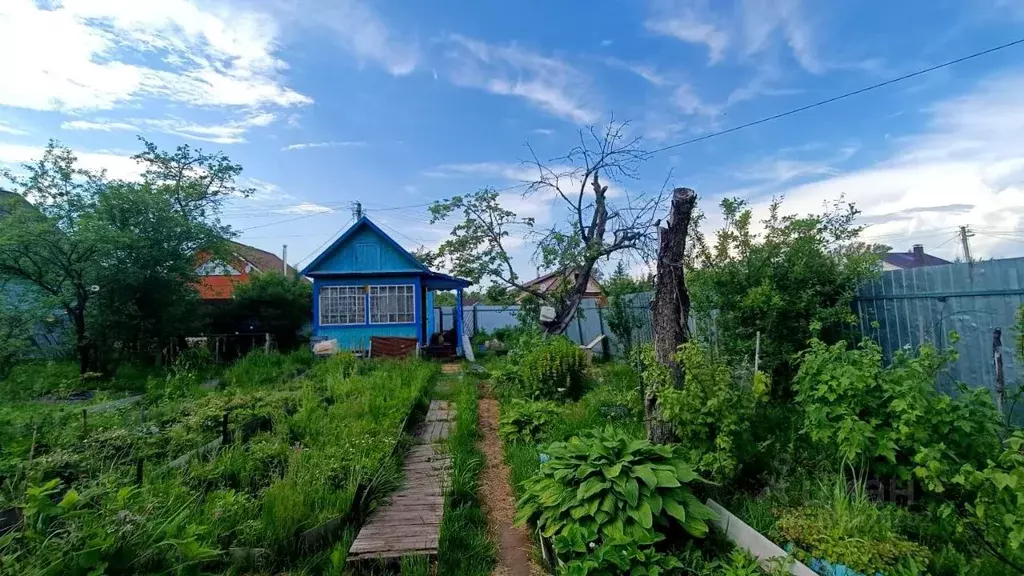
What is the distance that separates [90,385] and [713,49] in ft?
39.1

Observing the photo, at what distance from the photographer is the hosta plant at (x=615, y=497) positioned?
2.35m

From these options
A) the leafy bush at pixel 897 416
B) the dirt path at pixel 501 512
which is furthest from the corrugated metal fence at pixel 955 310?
the dirt path at pixel 501 512

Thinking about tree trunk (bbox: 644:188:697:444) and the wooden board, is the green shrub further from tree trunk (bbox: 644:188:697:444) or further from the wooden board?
the wooden board

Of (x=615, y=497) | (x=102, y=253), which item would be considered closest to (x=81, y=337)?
(x=102, y=253)

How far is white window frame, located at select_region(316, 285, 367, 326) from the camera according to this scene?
1163cm

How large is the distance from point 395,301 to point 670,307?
9.35 m

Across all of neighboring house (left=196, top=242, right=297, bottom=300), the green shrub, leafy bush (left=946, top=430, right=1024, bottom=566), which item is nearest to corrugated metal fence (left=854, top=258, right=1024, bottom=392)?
leafy bush (left=946, top=430, right=1024, bottom=566)

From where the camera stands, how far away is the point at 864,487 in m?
2.53

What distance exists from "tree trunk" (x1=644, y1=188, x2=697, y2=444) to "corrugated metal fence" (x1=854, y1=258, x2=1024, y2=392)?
1406 mm

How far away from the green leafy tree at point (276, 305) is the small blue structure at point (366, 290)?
1701 millimetres

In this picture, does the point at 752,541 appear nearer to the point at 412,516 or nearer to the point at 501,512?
the point at 501,512

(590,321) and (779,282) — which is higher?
(779,282)

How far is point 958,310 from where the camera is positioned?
11.4ft

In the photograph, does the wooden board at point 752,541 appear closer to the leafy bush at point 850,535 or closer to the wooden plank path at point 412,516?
the leafy bush at point 850,535
